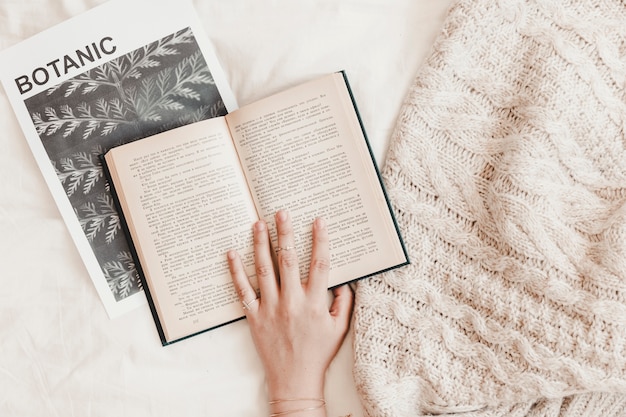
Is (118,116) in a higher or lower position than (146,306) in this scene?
higher

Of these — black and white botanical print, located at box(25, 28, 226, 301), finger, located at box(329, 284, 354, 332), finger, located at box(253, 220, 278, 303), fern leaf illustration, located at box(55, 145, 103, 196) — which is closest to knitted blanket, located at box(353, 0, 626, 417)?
finger, located at box(329, 284, 354, 332)

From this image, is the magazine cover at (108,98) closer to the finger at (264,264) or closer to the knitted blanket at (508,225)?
the finger at (264,264)

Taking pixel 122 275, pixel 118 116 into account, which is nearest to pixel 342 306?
pixel 122 275

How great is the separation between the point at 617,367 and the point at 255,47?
0.66 m

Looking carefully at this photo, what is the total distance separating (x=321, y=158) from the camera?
0.79 metres

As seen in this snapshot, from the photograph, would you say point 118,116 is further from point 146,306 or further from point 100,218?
point 146,306

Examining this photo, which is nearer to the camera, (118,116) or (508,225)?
(508,225)

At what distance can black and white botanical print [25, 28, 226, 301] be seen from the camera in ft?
2.75

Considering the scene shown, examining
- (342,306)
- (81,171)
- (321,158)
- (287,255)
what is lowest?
(342,306)

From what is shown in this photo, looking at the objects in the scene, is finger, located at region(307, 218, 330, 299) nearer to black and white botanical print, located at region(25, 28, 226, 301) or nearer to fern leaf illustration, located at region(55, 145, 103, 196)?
black and white botanical print, located at region(25, 28, 226, 301)

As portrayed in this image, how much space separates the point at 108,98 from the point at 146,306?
0.32 meters

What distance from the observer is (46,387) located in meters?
0.84

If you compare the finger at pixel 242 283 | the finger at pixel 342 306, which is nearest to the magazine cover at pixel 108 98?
the finger at pixel 242 283

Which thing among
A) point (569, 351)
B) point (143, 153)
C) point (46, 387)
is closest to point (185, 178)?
point (143, 153)
